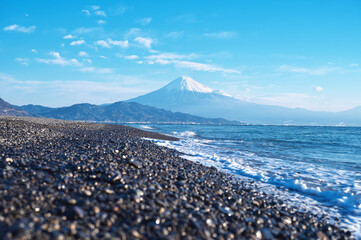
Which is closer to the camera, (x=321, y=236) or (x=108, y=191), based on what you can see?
(x=321, y=236)

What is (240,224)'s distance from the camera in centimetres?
525

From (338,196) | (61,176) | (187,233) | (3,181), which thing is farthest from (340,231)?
(3,181)

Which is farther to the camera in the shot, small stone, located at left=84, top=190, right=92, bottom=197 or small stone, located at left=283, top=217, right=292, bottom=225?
small stone, located at left=283, top=217, right=292, bottom=225

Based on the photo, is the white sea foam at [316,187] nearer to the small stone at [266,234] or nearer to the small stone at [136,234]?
the small stone at [266,234]

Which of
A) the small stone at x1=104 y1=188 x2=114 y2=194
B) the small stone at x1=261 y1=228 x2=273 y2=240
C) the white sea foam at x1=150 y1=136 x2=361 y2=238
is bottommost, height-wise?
the white sea foam at x1=150 y1=136 x2=361 y2=238

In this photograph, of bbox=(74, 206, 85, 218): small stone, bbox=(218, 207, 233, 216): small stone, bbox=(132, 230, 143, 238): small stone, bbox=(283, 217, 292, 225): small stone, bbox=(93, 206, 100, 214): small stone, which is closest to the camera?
bbox=(132, 230, 143, 238): small stone

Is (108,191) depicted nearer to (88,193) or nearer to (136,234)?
(88,193)

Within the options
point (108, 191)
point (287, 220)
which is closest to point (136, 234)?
point (108, 191)

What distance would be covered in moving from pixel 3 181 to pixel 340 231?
27.4ft

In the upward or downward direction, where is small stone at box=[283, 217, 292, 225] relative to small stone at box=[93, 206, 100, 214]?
downward

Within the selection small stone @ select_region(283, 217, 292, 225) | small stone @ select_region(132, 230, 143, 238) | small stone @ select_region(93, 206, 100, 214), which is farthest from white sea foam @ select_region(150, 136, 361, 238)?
small stone @ select_region(93, 206, 100, 214)

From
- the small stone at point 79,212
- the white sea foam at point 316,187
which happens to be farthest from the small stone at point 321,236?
the small stone at point 79,212

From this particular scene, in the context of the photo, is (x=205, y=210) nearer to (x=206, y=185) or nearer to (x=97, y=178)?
(x=206, y=185)

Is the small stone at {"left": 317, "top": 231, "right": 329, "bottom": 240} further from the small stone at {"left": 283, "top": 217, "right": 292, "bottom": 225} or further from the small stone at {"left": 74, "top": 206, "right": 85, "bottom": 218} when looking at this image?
the small stone at {"left": 74, "top": 206, "right": 85, "bottom": 218}
